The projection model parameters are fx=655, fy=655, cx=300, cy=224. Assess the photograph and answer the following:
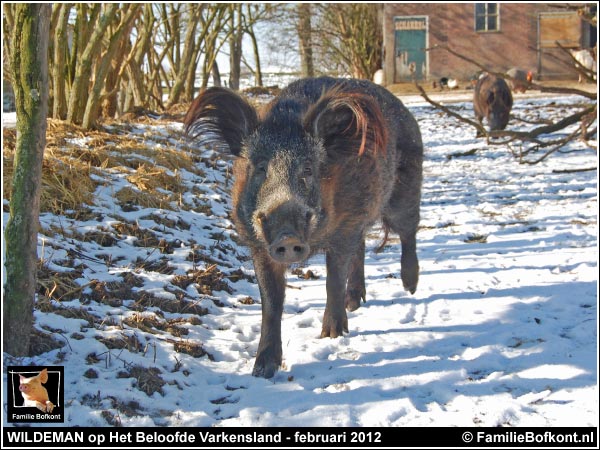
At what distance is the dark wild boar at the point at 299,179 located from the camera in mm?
3799

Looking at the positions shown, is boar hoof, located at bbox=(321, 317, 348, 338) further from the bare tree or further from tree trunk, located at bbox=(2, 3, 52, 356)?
the bare tree

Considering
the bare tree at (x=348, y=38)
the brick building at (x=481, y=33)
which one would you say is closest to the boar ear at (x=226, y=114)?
the bare tree at (x=348, y=38)

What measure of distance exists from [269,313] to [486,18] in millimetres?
30279

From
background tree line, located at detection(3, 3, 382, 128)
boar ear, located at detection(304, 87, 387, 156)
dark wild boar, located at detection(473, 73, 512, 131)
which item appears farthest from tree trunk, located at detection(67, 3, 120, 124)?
dark wild boar, located at detection(473, 73, 512, 131)

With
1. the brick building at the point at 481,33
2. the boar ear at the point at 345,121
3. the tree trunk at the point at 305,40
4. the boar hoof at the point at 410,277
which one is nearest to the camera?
the boar ear at the point at 345,121

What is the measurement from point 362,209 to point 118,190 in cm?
307

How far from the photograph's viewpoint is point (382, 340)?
452cm

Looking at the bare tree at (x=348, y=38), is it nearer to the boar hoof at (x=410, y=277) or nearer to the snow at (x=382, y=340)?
the snow at (x=382, y=340)

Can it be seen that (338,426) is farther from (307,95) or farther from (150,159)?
(150,159)

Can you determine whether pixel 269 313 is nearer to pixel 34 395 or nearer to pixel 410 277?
pixel 34 395

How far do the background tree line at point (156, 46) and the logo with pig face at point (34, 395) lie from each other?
183 cm

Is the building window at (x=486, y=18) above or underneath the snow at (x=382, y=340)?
above

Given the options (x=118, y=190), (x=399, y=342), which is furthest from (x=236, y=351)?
(x=118, y=190)

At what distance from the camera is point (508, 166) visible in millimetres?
12125
